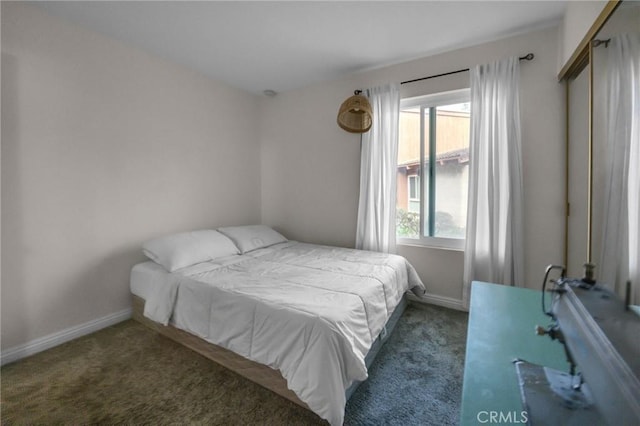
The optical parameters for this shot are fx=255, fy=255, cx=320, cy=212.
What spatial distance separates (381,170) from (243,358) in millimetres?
2220

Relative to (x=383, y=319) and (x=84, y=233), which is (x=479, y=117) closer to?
(x=383, y=319)

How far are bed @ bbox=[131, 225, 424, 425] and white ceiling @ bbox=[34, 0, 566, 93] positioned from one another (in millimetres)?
1884

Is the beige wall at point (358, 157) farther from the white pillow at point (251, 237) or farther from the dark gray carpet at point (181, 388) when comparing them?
the dark gray carpet at point (181, 388)

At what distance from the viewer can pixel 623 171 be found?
974 millimetres

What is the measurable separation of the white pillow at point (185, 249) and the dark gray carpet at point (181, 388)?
67 centimetres

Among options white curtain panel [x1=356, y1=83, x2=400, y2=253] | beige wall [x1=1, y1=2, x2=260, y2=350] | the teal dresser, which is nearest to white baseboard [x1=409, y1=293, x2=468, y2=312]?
white curtain panel [x1=356, y1=83, x2=400, y2=253]

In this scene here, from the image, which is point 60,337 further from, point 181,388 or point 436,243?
point 436,243

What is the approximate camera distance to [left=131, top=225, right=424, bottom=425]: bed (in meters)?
1.31

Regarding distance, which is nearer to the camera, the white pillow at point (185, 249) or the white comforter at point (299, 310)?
the white comforter at point (299, 310)

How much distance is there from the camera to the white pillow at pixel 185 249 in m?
2.25

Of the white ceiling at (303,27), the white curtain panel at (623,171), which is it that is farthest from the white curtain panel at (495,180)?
the white curtain panel at (623,171)

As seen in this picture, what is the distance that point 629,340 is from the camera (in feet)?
1.84

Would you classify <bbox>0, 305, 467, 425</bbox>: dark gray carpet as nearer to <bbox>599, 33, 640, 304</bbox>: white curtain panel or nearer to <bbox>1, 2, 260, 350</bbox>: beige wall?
<bbox>1, 2, 260, 350</bbox>: beige wall

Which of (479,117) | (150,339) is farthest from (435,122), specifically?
(150,339)
